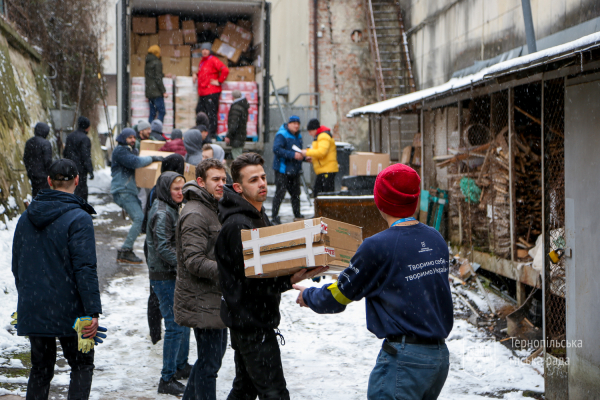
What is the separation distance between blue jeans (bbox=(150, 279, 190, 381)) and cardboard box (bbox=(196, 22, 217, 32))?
9223mm

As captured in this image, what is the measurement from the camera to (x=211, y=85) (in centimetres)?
1223

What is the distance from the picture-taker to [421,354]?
8.93 ft

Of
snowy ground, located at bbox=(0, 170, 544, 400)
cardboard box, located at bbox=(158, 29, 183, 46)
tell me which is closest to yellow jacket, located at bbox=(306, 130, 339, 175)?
cardboard box, located at bbox=(158, 29, 183, 46)

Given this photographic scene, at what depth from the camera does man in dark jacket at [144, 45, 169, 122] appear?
11938mm

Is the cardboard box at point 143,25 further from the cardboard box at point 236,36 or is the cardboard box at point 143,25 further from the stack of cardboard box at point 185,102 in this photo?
the cardboard box at point 236,36

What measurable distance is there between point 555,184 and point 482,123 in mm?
3605

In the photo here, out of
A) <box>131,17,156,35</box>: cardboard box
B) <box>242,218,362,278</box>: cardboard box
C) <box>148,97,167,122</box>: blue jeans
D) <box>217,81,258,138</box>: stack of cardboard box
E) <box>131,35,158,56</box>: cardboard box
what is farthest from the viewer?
<box>131,35,158,56</box>: cardboard box

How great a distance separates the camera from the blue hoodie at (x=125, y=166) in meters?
8.82

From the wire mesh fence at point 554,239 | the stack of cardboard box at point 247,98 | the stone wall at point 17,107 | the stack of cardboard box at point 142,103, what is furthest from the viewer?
the stack of cardboard box at point 247,98

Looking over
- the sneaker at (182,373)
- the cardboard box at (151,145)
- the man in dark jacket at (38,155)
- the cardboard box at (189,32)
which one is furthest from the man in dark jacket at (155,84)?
the sneaker at (182,373)

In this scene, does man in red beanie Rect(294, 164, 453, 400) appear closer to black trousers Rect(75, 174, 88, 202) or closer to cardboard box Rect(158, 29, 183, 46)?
black trousers Rect(75, 174, 88, 202)

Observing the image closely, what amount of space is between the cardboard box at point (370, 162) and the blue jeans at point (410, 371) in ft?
29.7

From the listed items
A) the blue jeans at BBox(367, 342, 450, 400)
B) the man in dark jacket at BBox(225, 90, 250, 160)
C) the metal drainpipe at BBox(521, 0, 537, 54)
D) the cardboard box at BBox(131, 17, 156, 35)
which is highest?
the cardboard box at BBox(131, 17, 156, 35)

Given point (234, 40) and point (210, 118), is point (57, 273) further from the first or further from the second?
point (234, 40)
